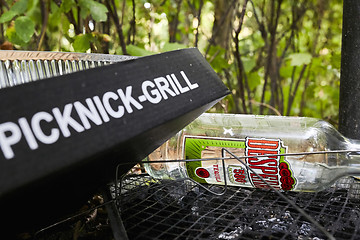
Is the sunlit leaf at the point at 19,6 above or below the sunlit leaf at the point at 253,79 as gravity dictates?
above

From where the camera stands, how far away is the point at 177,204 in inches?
23.6

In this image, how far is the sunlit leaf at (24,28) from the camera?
944mm

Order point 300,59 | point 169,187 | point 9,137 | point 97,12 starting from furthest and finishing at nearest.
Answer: point 300,59, point 97,12, point 169,187, point 9,137

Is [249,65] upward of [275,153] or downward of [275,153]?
upward

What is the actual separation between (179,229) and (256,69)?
1.45 m

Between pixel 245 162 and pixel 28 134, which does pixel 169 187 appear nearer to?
pixel 245 162

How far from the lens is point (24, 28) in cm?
96

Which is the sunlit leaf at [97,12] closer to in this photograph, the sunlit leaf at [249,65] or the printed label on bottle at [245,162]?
the printed label on bottle at [245,162]

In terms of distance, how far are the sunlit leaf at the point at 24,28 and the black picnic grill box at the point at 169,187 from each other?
441mm

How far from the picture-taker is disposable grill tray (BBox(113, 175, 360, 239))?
18.4 inches

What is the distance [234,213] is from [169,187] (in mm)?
178

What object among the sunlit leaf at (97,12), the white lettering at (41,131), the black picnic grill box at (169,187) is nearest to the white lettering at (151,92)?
the black picnic grill box at (169,187)

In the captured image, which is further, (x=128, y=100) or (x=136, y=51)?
(x=136, y=51)

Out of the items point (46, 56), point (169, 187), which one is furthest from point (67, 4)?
point (169, 187)
